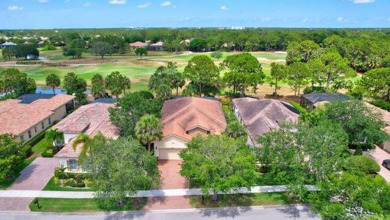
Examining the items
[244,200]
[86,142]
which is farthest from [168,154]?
[244,200]

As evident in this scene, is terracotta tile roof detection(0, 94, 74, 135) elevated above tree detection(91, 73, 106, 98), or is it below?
below

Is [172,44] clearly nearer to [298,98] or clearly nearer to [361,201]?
[298,98]

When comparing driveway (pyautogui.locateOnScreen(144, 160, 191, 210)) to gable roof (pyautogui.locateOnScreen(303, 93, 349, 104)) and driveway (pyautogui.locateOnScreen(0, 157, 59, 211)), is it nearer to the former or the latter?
driveway (pyautogui.locateOnScreen(0, 157, 59, 211))

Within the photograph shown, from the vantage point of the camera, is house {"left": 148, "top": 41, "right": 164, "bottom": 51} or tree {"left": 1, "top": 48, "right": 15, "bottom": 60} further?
house {"left": 148, "top": 41, "right": 164, "bottom": 51}

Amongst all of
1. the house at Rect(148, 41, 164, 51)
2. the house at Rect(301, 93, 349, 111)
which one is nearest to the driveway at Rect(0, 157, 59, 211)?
the house at Rect(301, 93, 349, 111)

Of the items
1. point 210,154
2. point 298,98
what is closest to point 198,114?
point 210,154

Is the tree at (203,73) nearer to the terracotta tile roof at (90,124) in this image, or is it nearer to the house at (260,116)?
the house at (260,116)
